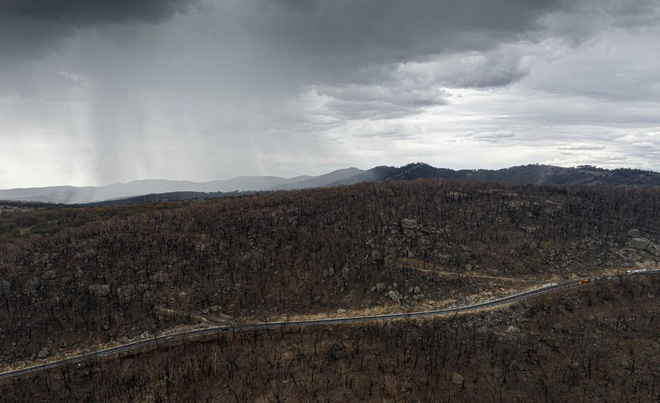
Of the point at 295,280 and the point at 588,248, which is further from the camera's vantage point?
the point at 588,248

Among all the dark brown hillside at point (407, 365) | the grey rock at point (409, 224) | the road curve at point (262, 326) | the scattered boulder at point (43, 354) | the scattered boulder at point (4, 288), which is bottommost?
the dark brown hillside at point (407, 365)

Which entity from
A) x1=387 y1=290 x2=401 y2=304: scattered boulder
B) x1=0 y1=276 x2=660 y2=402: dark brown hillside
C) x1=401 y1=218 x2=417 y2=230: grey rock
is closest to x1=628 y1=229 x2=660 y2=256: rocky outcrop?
x1=0 y1=276 x2=660 y2=402: dark brown hillside

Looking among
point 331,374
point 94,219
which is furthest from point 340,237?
point 94,219

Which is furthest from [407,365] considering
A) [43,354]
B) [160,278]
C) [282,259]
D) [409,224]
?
[43,354]

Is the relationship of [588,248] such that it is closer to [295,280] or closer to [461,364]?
[461,364]

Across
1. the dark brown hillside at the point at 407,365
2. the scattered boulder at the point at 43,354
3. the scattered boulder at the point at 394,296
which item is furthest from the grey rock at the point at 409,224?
the scattered boulder at the point at 43,354

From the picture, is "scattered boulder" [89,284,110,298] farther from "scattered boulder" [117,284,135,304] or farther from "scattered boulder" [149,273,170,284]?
"scattered boulder" [149,273,170,284]

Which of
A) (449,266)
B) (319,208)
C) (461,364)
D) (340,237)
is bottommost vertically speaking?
(461,364)

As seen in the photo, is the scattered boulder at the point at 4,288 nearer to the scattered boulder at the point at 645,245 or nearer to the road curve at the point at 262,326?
the road curve at the point at 262,326
